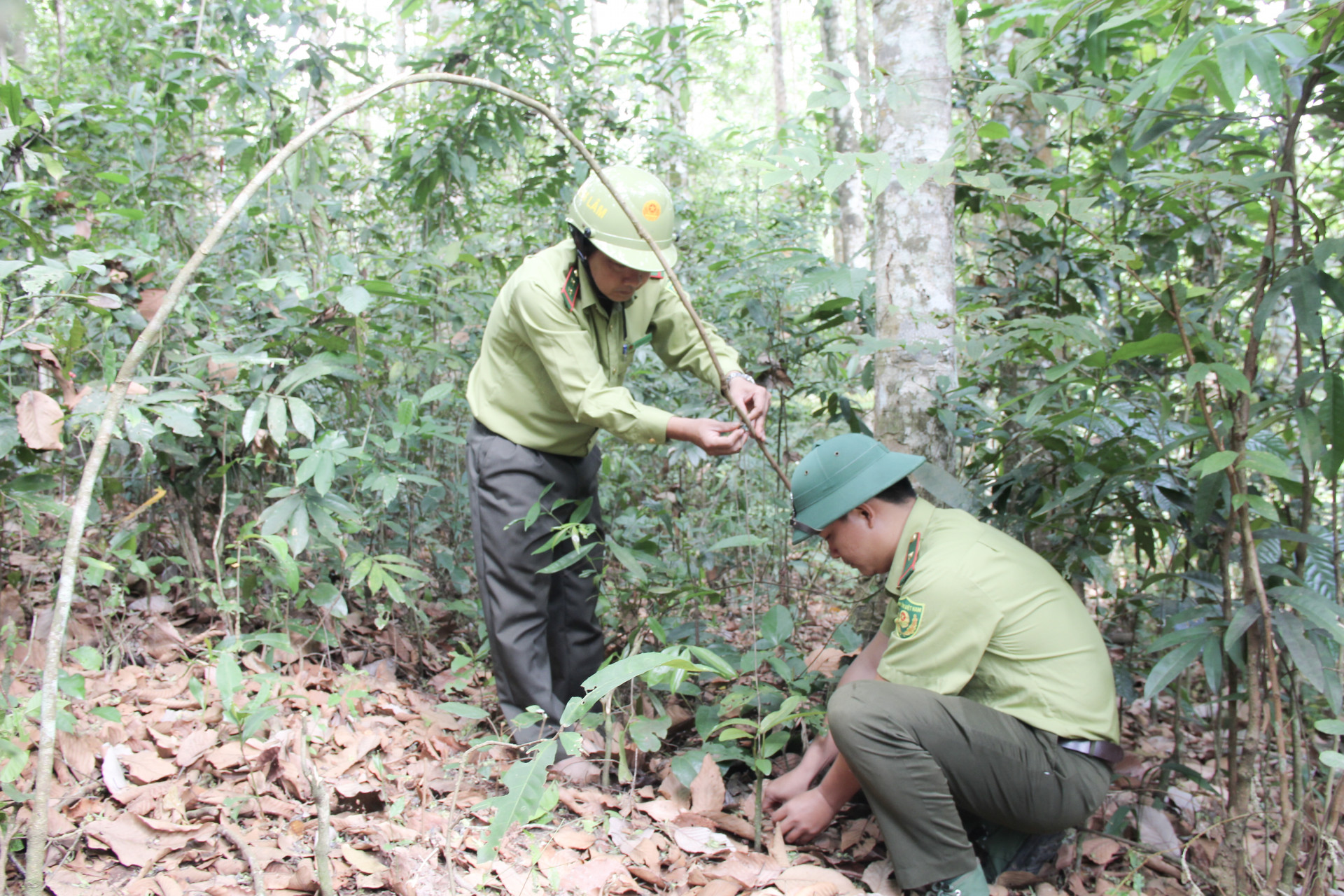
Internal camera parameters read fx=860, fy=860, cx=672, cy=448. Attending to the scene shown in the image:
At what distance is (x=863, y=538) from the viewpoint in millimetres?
2420

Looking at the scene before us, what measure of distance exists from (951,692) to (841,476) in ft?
2.06

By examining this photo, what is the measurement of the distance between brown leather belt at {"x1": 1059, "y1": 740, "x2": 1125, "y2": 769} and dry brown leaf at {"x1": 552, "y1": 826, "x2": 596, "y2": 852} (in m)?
1.29

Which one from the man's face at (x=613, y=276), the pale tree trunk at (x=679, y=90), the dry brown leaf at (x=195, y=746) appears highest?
the pale tree trunk at (x=679, y=90)

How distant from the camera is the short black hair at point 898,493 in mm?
2400

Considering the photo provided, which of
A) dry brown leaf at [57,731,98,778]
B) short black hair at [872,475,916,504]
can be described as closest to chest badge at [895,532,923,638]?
short black hair at [872,475,916,504]

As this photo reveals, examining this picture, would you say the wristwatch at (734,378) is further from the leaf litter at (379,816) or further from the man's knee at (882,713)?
the leaf litter at (379,816)

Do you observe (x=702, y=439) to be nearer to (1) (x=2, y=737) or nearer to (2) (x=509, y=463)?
(2) (x=509, y=463)

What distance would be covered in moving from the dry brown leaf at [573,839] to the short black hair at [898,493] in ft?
3.96

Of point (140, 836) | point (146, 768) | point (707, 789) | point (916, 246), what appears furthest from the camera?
point (916, 246)

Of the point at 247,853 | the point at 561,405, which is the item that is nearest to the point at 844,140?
the point at 561,405

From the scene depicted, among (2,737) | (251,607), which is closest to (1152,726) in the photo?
(251,607)

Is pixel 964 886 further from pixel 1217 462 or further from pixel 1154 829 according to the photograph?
pixel 1217 462

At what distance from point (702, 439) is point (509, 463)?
721mm

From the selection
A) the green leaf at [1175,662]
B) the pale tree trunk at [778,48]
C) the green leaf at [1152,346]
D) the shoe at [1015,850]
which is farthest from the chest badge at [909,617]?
the pale tree trunk at [778,48]
